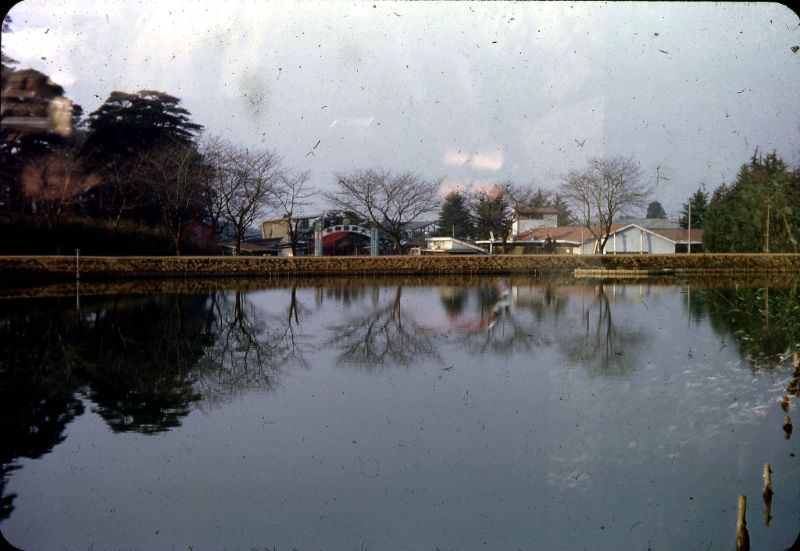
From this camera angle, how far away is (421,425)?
13.9ft

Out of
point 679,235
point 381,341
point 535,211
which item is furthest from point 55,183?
point 679,235

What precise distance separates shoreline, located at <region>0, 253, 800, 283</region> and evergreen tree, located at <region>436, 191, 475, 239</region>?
845mm

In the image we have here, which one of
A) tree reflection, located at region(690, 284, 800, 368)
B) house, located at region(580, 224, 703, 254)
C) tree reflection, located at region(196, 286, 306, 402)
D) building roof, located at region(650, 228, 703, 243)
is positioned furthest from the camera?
house, located at region(580, 224, 703, 254)

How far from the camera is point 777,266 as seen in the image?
15609mm

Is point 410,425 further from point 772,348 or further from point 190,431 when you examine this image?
point 772,348

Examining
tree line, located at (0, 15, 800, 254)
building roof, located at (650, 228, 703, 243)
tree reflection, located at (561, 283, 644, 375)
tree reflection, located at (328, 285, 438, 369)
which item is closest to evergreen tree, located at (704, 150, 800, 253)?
tree reflection, located at (561, 283, 644, 375)

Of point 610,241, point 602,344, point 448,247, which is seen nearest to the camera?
point 602,344

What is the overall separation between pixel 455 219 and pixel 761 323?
1346 centimetres

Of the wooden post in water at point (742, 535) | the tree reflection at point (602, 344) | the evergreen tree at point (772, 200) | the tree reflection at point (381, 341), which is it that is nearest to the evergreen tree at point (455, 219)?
the tree reflection at point (381, 341)

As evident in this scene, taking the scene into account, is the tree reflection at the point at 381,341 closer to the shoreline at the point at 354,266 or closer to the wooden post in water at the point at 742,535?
the wooden post in water at the point at 742,535

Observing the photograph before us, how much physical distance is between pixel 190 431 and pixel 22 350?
4096 mm

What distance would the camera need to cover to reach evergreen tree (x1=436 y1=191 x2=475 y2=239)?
19578mm

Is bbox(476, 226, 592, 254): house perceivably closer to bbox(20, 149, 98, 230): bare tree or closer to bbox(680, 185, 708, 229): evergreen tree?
bbox(680, 185, 708, 229): evergreen tree

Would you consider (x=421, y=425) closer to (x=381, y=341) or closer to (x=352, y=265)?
(x=381, y=341)
